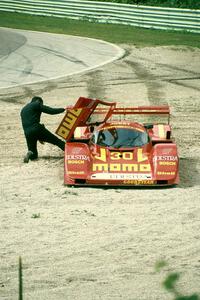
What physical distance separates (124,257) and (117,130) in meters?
Answer: 4.89

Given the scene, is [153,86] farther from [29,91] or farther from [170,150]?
[170,150]

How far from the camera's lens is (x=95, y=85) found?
2433cm

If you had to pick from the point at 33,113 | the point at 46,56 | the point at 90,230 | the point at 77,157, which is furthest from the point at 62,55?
the point at 90,230

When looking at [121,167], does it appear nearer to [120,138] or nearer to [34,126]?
[120,138]

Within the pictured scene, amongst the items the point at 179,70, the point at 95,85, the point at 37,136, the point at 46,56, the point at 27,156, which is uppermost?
the point at 37,136

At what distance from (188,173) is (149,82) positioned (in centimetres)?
988

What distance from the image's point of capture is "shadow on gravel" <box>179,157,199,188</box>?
569 inches

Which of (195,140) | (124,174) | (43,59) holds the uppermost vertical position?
(124,174)

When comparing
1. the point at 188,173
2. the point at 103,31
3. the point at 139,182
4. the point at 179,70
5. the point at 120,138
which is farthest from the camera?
the point at 103,31

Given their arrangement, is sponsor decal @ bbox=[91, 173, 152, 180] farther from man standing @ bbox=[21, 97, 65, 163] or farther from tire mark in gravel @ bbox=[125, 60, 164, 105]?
tire mark in gravel @ bbox=[125, 60, 164, 105]

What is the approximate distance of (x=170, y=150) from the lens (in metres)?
14.5

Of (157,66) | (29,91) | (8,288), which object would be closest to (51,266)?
(8,288)

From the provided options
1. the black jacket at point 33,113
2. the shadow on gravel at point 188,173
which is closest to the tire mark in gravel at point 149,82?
the shadow on gravel at point 188,173

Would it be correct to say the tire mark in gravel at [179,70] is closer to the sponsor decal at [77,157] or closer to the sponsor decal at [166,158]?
the sponsor decal at [166,158]
